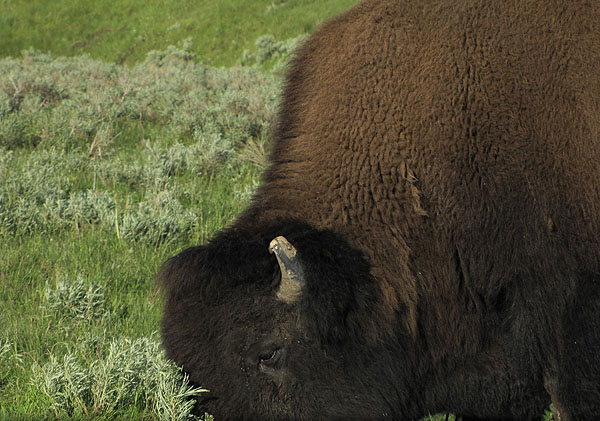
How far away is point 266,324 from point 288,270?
35 cm

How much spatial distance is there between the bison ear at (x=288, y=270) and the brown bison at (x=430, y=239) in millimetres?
75

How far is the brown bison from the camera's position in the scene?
2984 mm

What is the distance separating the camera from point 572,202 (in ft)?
10.7

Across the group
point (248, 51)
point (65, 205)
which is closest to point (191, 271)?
point (65, 205)

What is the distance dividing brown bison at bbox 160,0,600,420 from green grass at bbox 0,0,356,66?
64.2ft

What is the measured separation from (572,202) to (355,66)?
4.24 feet

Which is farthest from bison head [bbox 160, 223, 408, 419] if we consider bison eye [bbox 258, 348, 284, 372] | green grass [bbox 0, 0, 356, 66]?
green grass [bbox 0, 0, 356, 66]

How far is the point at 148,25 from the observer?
90.8ft

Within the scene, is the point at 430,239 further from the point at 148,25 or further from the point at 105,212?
the point at 148,25

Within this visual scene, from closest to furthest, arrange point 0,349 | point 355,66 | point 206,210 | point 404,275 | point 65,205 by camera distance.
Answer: point 404,275
point 355,66
point 0,349
point 65,205
point 206,210

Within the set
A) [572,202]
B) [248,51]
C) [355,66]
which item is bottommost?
[248,51]

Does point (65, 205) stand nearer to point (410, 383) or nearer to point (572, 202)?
point (410, 383)

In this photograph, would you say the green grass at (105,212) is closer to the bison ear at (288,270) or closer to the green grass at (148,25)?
the bison ear at (288,270)

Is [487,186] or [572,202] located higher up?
[487,186]
